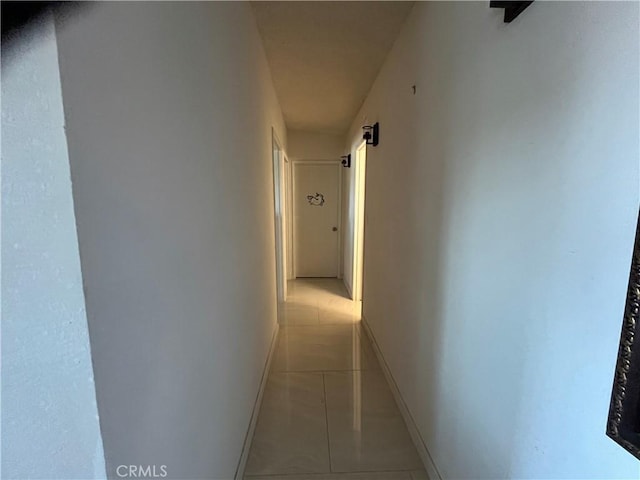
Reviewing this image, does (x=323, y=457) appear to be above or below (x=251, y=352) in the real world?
below

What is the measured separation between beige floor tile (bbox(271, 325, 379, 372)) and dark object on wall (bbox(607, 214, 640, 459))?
1.99 m

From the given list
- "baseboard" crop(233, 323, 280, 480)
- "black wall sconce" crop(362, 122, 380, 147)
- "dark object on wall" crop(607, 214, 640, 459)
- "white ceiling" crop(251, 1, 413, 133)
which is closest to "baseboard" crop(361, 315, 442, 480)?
"baseboard" crop(233, 323, 280, 480)

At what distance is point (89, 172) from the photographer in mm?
493

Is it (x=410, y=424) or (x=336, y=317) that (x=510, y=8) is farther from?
(x=336, y=317)

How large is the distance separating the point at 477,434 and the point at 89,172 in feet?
4.58

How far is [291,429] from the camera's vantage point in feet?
5.94

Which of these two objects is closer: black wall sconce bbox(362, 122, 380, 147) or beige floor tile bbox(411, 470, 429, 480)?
beige floor tile bbox(411, 470, 429, 480)

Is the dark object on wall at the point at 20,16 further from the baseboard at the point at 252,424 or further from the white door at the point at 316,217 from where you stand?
the white door at the point at 316,217

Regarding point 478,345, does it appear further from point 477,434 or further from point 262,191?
point 262,191

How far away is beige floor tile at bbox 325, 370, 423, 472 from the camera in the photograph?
5.21 ft

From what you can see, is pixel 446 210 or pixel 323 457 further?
pixel 323 457

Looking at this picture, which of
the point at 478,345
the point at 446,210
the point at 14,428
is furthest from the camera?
the point at 446,210

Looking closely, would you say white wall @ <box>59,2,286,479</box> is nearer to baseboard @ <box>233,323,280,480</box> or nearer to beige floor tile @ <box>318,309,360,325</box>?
baseboard @ <box>233,323,280,480</box>

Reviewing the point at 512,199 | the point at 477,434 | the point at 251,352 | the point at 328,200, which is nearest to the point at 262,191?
the point at 251,352
